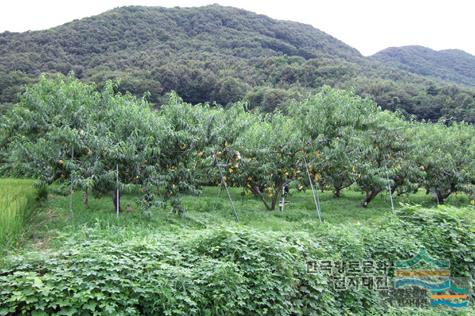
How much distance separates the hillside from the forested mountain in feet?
54.8

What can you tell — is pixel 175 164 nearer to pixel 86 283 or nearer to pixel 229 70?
pixel 86 283

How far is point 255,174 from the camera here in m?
14.8

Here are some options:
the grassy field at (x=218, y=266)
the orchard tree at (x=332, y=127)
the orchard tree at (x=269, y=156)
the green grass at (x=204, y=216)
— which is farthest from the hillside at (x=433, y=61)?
the grassy field at (x=218, y=266)

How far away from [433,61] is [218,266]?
375 feet

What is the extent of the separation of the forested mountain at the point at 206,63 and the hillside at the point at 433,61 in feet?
54.8

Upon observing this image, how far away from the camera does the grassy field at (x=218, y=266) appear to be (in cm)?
355

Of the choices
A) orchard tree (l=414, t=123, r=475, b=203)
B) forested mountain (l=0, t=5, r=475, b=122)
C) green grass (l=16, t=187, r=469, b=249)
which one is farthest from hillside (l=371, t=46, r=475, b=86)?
green grass (l=16, t=187, r=469, b=249)

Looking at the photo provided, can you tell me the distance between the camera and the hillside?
299 ft

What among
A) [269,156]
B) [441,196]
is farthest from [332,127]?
[441,196]

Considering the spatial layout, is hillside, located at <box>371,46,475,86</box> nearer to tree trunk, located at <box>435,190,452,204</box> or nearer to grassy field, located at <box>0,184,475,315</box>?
tree trunk, located at <box>435,190,452,204</box>

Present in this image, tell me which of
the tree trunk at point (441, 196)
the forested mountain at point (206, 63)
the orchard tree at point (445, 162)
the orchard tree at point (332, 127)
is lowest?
the tree trunk at point (441, 196)

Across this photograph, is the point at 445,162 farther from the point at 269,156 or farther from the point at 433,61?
the point at 433,61

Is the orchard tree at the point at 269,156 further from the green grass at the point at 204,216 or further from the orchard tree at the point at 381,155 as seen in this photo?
the orchard tree at the point at 381,155

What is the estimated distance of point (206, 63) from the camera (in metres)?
62.7
